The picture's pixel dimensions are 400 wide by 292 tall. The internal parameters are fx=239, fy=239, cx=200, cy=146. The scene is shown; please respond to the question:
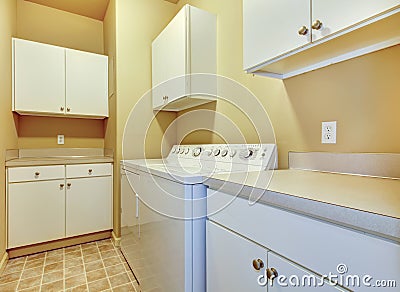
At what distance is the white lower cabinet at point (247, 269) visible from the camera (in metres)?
0.66

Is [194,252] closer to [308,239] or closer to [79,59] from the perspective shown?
[308,239]

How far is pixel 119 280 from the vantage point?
1848mm

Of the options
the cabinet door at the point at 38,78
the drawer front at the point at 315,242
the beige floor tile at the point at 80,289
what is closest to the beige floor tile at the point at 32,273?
the beige floor tile at the point at 80,289

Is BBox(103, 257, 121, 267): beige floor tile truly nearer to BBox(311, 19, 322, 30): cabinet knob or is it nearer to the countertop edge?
the countertop edge

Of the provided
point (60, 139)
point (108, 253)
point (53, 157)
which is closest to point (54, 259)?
point (108, 253)

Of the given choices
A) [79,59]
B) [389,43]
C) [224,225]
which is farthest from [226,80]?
[79,59]

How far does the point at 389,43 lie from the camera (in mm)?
956

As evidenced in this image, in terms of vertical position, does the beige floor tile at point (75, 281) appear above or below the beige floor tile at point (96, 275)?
above

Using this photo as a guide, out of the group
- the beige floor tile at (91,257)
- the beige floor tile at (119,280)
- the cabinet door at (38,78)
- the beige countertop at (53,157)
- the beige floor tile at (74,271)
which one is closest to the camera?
the beige floor tile at (119,280)

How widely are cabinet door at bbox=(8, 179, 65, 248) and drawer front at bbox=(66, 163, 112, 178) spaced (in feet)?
0.41

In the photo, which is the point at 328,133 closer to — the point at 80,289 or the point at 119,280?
the point at 119,280

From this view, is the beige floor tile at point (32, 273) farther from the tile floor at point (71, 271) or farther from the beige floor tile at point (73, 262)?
the beige floor tile at point (73, 262)

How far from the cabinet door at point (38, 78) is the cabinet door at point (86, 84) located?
2.8 inches

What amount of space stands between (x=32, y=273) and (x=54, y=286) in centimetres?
35
